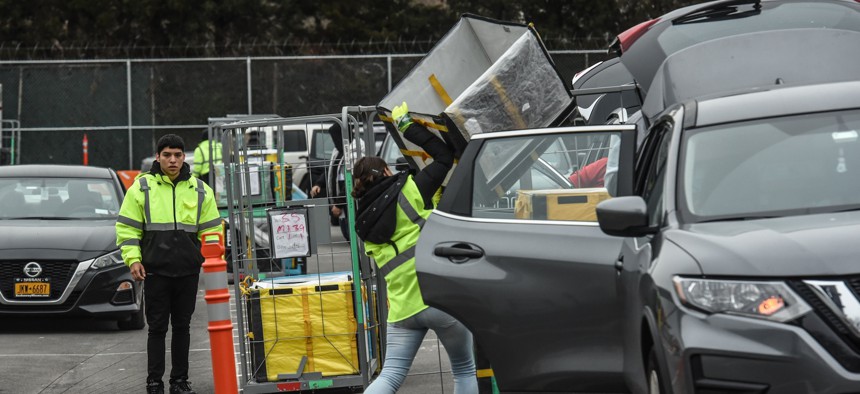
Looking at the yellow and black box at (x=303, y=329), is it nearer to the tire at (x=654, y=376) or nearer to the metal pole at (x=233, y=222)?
the metal pole at (x=233, y=222)

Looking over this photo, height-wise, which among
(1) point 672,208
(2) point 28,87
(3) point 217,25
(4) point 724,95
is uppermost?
(3) point 217,25

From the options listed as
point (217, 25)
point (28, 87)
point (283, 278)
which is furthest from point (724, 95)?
point (217, 25)

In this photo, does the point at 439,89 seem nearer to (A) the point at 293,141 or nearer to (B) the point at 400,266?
(B) the point at 400,266

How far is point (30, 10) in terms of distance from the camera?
4116 centimetres

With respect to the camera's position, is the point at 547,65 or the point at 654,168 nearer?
the point at 654,168

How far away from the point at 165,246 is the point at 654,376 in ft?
15.8

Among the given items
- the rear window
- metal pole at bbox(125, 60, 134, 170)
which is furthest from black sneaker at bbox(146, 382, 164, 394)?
metal pole at bbox(125, 60, 134, 170)

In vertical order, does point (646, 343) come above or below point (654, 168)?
below

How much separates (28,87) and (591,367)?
24.1 meters

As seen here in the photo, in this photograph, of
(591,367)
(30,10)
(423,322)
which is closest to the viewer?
(591,367)

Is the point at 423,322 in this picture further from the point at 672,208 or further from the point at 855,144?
the point at 855,144

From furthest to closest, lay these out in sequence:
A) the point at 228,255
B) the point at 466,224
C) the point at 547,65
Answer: the point at 228,255 → the point at 547,65 → the point at 466,224

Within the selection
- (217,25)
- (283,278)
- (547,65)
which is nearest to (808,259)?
(547,65)

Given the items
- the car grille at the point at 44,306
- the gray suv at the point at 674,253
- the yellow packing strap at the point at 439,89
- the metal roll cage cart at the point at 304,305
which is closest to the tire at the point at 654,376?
the gray suv at the point at 674,253
